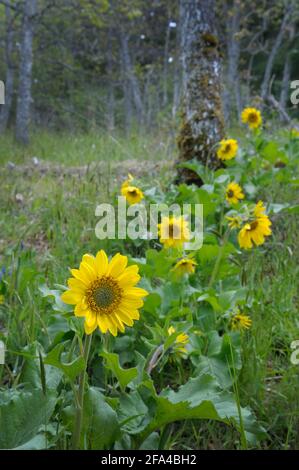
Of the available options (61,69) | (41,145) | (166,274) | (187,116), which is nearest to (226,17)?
(61,69)

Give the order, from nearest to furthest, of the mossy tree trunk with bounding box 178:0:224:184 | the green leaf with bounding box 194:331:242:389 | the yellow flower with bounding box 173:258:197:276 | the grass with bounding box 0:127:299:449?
the grass with bounding box 0:127:299:449, the green leaf with bounding box 194:331:242:389, the yellow flower with bounding box 173:258:197:276, the mossy tree trunk with bounding box 178:0:224:184

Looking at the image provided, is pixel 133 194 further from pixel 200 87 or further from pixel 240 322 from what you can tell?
pixel 200 87

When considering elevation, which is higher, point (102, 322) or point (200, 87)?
point (200, 87)

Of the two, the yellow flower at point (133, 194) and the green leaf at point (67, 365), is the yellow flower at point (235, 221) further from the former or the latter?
the green leaf at point (67, 365)

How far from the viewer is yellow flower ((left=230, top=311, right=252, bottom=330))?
185 centimetres

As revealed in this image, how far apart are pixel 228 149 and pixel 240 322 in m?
1.98

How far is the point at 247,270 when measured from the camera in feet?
7.95

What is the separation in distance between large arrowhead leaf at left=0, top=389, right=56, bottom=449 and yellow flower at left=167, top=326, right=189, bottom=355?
474 millimetres

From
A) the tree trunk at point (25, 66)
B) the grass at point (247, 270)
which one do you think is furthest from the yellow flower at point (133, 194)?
the tree trunk at point (25, 66)

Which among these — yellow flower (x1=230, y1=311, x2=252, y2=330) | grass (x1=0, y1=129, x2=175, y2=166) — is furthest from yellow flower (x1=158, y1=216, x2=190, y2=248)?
grass (x1=0, y1=129, x2=175, y2=166)

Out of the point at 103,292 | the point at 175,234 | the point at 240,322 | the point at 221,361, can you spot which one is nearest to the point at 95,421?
the point at 103,292

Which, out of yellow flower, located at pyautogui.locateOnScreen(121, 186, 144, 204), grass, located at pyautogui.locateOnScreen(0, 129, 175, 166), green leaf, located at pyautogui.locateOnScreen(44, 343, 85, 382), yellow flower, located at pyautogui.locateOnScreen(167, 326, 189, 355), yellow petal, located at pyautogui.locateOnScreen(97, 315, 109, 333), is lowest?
yellow flower, located at pyautogui.locateOnScreen(167, 326, 189, 355)

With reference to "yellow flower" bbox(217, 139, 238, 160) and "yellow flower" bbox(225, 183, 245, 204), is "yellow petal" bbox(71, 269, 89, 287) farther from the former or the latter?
"yellow flower" bbox(217, 139, 238, 160)
